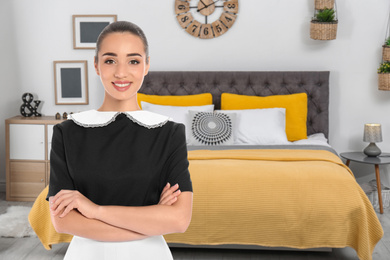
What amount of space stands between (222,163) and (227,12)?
6.47ft

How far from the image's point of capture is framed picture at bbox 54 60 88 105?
4.88m

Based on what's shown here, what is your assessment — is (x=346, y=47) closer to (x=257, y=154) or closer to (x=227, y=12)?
(x=227, y=12)

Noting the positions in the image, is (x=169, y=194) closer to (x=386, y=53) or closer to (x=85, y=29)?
(x=386, y=53)

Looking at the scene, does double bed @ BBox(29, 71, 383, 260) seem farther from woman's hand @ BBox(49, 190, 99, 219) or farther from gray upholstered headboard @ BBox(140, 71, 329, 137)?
woman's hand @ BBox(49, 190, 99, 219)

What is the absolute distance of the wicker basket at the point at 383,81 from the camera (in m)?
4.43

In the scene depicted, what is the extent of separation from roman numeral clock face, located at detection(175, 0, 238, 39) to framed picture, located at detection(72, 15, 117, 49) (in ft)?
2.27

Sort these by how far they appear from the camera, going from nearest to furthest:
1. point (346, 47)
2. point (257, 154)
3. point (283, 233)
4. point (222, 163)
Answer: point (283, 233)
point (222, 163)
point (257, 154)
point (346, 47)

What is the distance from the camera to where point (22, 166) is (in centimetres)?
461

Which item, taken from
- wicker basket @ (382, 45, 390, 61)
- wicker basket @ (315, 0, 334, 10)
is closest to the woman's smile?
wicker basket @ (315, 0, 334, 10)

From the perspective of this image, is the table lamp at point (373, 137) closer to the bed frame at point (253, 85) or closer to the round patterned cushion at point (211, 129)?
the bed frame at point (253, 85)

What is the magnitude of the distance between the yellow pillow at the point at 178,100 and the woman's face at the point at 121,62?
3.64 meters

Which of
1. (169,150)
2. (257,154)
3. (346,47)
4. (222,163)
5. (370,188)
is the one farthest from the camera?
(346,47)

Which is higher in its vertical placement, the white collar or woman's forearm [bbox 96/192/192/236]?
the white collar

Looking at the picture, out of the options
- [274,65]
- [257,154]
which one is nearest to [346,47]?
[274,65]
